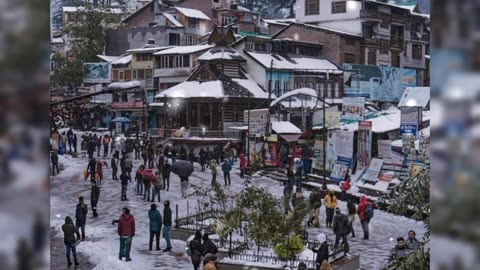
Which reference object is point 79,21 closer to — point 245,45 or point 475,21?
point 245,45

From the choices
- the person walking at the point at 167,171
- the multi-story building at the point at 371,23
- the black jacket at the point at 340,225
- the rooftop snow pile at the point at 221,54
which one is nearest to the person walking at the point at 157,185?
the person walking at the point at 167,171

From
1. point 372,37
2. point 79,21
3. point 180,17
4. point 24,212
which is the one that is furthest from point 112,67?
point 24,212

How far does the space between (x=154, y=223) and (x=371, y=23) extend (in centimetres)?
167

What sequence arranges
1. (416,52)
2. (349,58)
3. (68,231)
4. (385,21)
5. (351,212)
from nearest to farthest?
(416,52) < (68,231) < (385,21) < (349,58) < (351,212)

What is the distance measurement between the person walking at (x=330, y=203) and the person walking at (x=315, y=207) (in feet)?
0.16

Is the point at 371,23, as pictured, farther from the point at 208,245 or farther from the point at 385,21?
the point at 208,245

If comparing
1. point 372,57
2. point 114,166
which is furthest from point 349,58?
point 114,166

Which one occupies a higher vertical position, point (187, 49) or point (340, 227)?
point (187, 49)

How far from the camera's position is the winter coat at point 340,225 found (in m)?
3.97

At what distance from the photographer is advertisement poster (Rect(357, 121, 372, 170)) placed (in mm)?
3959

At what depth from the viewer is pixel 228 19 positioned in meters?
3.76

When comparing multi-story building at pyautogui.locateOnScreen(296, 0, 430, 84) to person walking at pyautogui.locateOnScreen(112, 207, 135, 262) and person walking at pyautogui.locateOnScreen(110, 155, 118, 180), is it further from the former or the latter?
person walking at pyautogui.locateOnScreen(112, 207, 135, 262)

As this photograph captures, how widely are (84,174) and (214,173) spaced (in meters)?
0.75

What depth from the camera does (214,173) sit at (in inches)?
147
